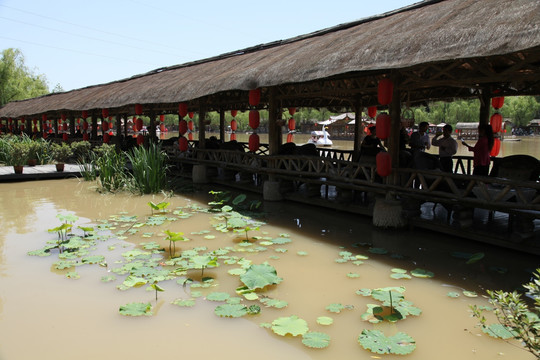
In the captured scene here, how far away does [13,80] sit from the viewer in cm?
3628

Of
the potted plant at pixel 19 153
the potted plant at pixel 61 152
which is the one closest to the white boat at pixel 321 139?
the potted plant at pixel 61 152

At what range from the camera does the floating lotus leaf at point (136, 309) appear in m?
4.09

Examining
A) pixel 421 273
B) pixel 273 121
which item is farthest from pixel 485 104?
pixel 421 273

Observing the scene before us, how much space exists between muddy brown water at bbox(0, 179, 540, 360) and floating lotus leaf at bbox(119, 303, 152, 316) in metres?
0.07

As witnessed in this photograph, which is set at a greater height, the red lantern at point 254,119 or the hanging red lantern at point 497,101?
the hanging red lantern at point 497,101

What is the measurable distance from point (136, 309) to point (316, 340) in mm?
1880

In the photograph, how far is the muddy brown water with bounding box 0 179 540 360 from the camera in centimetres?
352

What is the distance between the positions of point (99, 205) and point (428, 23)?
25.9 ft

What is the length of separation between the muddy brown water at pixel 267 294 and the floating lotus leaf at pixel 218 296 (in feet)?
0.25

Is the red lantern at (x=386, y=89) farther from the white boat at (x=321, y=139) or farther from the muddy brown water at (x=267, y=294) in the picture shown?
the white boat at (x=321, y=139)

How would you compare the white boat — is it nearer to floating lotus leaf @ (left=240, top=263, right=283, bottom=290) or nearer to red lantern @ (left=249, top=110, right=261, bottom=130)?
red lantern @ (left=249, top=110, right=261, bottom=130)

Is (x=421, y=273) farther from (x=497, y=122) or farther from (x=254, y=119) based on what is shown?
(x=497, y=122)

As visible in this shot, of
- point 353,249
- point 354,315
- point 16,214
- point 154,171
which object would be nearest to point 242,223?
point 353,249

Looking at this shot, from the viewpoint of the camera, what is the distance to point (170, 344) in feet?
11.9
